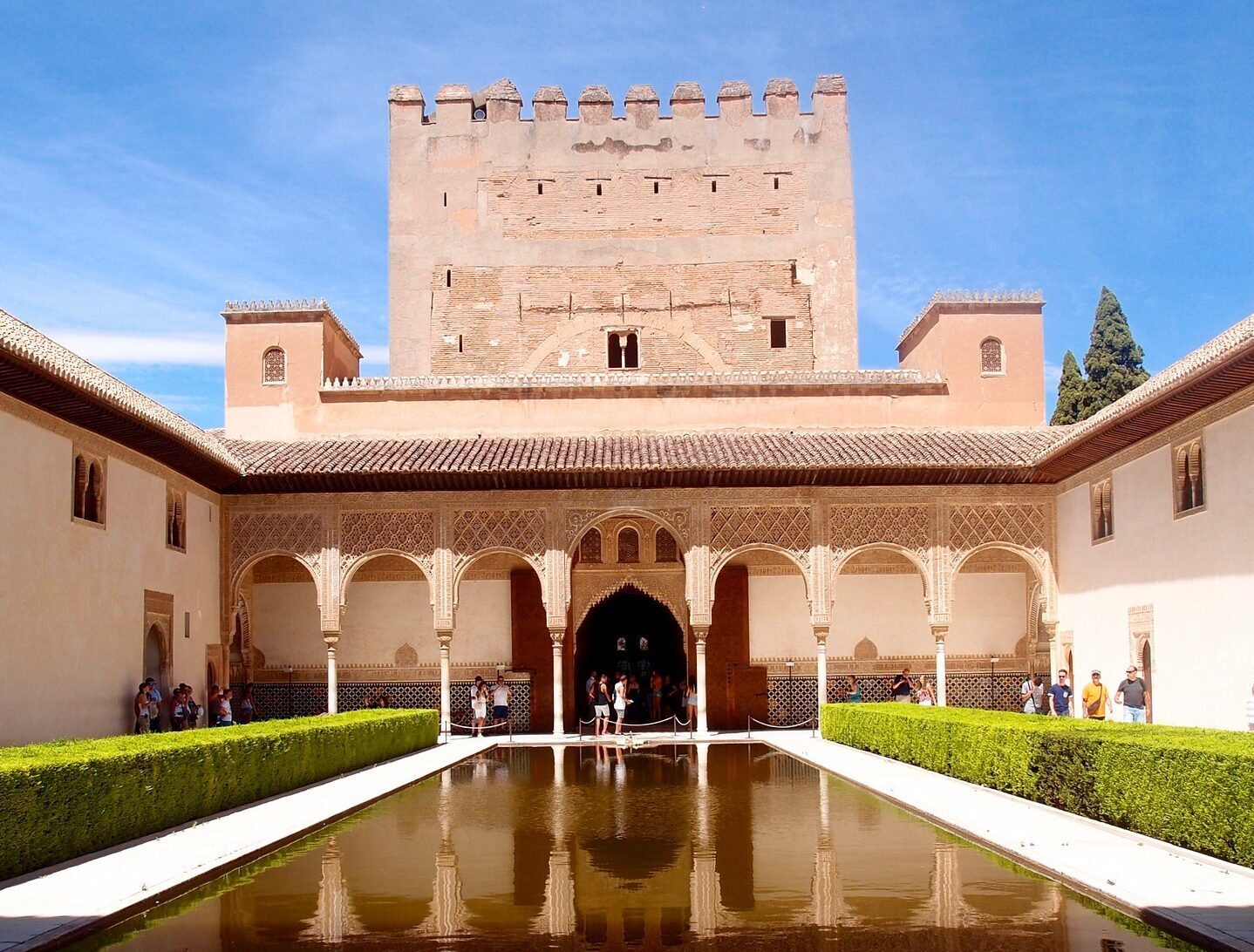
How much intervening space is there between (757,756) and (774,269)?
13.4m

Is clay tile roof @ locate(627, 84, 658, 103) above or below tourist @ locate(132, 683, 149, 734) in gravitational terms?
above

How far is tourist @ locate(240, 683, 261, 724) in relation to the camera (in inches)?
837

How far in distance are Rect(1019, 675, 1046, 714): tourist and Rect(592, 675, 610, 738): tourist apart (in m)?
6.52

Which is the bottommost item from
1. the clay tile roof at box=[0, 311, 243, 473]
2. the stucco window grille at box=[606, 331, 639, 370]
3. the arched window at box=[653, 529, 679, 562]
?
the arched window at box=[653, 529, 679, 562]

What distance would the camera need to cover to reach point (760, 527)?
67.8 ft

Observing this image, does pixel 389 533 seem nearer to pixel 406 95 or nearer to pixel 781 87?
pixel 406 95

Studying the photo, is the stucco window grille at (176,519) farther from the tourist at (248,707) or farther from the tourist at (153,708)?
the tourist at (248,707)

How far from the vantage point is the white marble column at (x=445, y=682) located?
68.1ft

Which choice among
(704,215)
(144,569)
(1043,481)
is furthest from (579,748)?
(704,215)

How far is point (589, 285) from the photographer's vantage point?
27797 mm

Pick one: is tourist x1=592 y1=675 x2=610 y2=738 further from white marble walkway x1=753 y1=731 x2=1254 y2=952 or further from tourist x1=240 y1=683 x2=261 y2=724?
white marble walkway x1=753 y1=731 x2=1254 y2=952

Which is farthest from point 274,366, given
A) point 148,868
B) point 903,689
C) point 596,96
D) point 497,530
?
point 148,868

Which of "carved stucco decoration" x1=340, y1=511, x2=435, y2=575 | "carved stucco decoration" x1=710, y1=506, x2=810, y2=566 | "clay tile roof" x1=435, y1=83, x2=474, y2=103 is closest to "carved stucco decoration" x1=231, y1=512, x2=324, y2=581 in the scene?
"carved stucco decoration" x1=340, y1=511, x2=435, y2=575

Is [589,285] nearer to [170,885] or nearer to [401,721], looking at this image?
[401,721]
